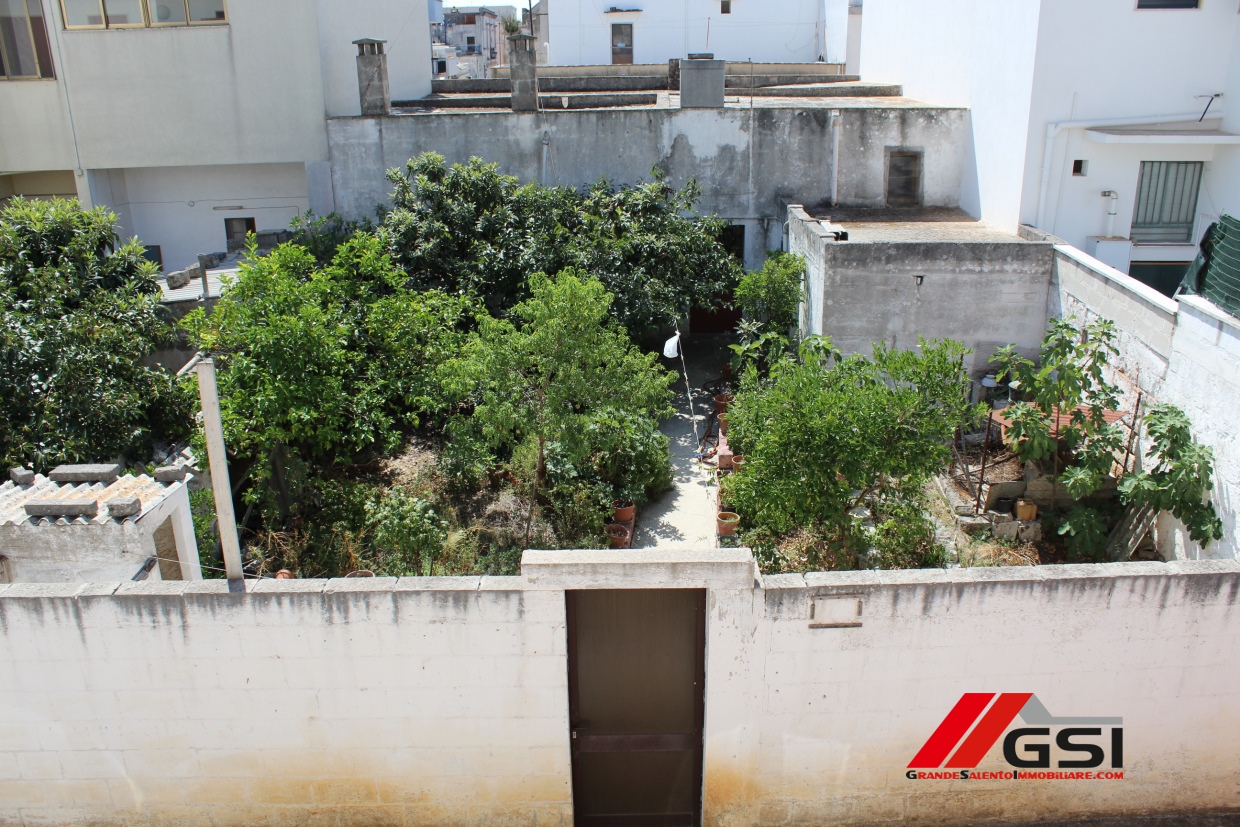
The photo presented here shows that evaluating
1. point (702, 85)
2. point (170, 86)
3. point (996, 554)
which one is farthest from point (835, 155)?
point (170, 86)

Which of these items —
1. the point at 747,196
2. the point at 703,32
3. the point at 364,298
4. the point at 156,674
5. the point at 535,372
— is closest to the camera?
the point at 156,674

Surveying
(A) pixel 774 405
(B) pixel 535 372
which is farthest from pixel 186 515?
(A) pixel 774 405

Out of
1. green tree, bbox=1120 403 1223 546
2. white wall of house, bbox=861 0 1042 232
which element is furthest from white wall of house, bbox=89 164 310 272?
green tree, bbox=1120 403 1223 546

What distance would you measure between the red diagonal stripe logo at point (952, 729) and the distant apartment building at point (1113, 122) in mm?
10503

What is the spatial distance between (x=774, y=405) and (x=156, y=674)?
5619 mm

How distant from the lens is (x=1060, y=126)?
14453mm

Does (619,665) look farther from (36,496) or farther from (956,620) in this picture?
(36,496)

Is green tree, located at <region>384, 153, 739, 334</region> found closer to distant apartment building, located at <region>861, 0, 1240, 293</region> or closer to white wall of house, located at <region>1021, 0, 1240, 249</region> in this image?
distant apartment building, located at <region>861, 0, 1240, 293</region>

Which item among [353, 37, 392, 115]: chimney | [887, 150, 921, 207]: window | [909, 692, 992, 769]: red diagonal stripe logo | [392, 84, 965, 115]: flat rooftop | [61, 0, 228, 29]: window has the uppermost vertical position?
[61, 0, 228, 29]: window

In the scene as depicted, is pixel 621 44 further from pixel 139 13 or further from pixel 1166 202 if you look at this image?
pixel 1166 202

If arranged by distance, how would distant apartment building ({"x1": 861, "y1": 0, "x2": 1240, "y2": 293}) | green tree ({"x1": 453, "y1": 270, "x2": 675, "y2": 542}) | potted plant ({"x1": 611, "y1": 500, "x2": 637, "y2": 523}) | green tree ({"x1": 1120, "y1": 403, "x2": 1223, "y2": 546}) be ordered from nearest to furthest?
green tree ({"x1": 1120, "y1": 403, "x2": 1223, "y2": 546}) → green tree ({"x1": 453, "y1": 270, "x2": 675, "y2": 542}) → potted plant ({"x1": 611, "y1": 500, "x2": 637, "y2": 523}) → distant apartment building ({"x1": 861, "y1": 0, "x2": 1240, "y2": 293})

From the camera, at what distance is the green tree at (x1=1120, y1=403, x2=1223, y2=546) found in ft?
32.0

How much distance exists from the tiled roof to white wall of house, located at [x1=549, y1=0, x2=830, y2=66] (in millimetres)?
24137

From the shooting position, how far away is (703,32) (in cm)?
2886
